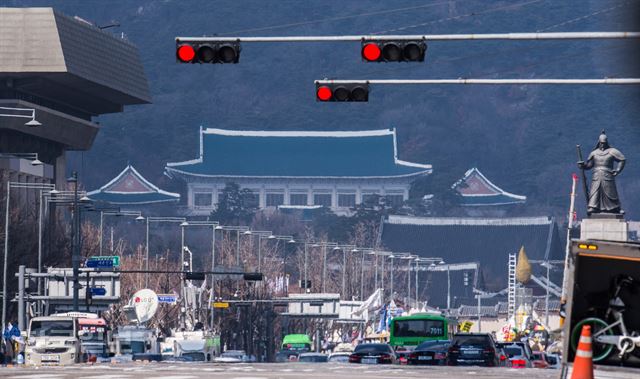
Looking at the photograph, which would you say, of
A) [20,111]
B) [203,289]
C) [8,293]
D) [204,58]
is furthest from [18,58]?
[204,58]

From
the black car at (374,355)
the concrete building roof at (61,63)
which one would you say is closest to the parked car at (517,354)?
the black car at (374,355)

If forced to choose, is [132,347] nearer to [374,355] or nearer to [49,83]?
[374,355]

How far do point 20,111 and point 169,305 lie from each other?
21057 mm

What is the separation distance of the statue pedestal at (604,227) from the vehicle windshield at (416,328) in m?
19.9

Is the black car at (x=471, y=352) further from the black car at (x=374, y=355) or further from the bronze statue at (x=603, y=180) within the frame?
the bronze statue at (x=603, y=180)

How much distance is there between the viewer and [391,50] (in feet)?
121

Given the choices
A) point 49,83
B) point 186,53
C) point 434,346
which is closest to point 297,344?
point 49,83

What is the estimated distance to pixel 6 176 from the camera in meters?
126

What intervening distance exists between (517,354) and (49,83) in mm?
96740

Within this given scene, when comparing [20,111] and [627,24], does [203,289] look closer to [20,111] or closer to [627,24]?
[20,111]

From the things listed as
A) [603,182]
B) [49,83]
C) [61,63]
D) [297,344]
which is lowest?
[297,344]

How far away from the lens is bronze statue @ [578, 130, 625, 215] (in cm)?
6488

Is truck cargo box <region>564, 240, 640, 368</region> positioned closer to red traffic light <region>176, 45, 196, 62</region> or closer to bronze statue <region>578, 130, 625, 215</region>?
red traffic light <region>176, 45, 196, 62</region>

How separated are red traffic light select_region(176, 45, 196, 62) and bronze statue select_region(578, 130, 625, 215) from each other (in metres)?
29.3
